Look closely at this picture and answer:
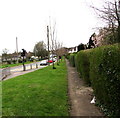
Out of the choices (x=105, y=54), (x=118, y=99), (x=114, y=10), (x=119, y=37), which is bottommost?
(x=118, y=99)

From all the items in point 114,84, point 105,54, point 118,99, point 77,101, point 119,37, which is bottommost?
point 77,101

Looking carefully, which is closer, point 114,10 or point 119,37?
point 114,10

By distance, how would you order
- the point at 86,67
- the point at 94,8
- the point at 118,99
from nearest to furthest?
1. the point at 118,99
2. the point at 94,8
3. the point at 86,67

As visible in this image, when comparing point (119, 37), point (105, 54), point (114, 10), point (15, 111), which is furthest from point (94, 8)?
point (15, 111)

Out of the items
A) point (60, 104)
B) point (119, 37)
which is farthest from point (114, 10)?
point (60, 104)

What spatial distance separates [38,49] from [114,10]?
5780 cm

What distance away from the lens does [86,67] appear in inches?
292

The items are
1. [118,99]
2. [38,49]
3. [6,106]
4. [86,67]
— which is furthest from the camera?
[38,49]

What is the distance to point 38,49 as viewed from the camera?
201 ft

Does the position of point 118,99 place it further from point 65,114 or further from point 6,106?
point 6,106

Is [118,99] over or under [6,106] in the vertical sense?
over

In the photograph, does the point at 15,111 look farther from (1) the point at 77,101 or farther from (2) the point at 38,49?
(2) the point at 38,49

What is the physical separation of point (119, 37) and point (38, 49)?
57.5 m

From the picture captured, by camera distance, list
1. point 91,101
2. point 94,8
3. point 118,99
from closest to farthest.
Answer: point 118,99 → point 91,101 → point 94,8
